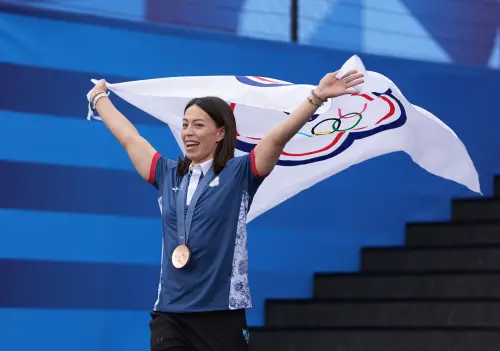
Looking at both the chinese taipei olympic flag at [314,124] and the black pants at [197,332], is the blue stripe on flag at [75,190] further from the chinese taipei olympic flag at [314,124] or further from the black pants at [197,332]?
the black pants at [197,332]

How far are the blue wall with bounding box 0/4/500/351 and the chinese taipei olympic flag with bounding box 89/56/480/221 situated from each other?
178 centimetres

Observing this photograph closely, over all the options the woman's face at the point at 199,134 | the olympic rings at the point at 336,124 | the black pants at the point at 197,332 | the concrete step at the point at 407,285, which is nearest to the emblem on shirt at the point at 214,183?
the woman's face at the point at 199,134

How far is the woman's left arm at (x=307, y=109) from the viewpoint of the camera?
3721 mm

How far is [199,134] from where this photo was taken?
12.8ft

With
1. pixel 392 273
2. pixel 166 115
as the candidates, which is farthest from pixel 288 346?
pixel 166 115

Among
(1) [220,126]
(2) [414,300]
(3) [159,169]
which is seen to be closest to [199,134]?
(1) [220,126]

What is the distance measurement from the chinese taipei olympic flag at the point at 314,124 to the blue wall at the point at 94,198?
1.78 meters

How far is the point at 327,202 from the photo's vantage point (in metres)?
7.34

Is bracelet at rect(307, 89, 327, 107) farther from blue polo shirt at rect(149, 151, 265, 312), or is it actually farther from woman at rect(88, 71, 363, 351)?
blue polo shirt at rect(149, 151, 265, 312)

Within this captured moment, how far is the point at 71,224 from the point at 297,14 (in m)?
2.04

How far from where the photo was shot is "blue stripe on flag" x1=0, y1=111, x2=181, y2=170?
631 centimetres

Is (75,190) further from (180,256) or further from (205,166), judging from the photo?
(180,256)

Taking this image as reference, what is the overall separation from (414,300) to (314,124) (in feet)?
7.01

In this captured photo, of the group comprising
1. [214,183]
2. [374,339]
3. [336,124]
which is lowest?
[374,339]
